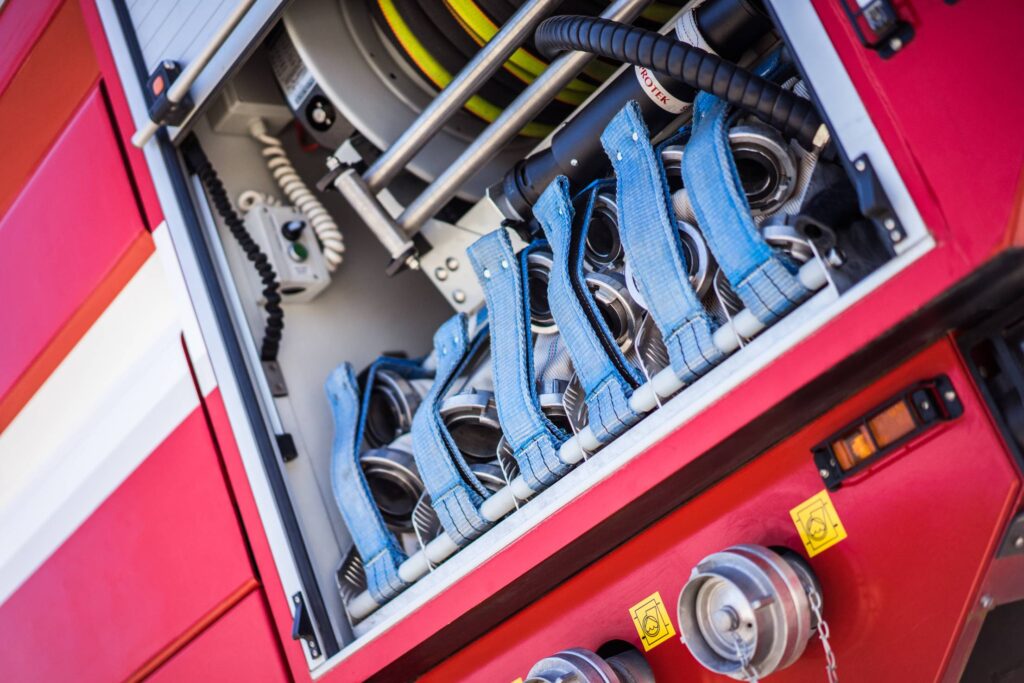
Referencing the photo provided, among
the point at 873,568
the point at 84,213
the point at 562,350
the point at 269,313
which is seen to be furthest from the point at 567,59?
the point at 84,213

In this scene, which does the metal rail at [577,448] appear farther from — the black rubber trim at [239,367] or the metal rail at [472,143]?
the metal rail at [472,143]

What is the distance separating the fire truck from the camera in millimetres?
1355

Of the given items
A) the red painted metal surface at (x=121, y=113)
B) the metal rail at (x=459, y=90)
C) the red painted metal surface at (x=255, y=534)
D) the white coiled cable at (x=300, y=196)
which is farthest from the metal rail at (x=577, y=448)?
the red painted metal surface at (x=121, y=113)

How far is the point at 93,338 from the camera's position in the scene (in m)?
2.63

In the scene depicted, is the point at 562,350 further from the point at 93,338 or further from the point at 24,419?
the point at 24,419

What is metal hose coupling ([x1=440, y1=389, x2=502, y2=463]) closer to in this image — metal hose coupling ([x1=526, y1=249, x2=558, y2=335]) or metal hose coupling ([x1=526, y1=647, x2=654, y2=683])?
metal hose coupling ([x1=526, y1=249, x2=558, y2=335])

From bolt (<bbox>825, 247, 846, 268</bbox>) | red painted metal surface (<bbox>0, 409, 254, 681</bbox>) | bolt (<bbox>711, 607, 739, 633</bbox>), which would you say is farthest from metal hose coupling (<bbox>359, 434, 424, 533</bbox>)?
bolt (<bbox>825, 247, 846, 268</bbox>)

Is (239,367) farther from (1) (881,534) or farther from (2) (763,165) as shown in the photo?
(1) (881,534)

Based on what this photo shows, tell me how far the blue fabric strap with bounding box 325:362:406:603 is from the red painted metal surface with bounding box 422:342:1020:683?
541 millimetres

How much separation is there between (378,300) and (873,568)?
5.19 ft

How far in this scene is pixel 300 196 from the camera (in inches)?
106

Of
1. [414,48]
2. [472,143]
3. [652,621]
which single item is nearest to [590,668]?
[652,621]

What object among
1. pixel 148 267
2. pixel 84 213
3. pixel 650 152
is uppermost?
pixel 84 213

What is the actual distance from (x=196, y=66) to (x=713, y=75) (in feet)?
3.89
